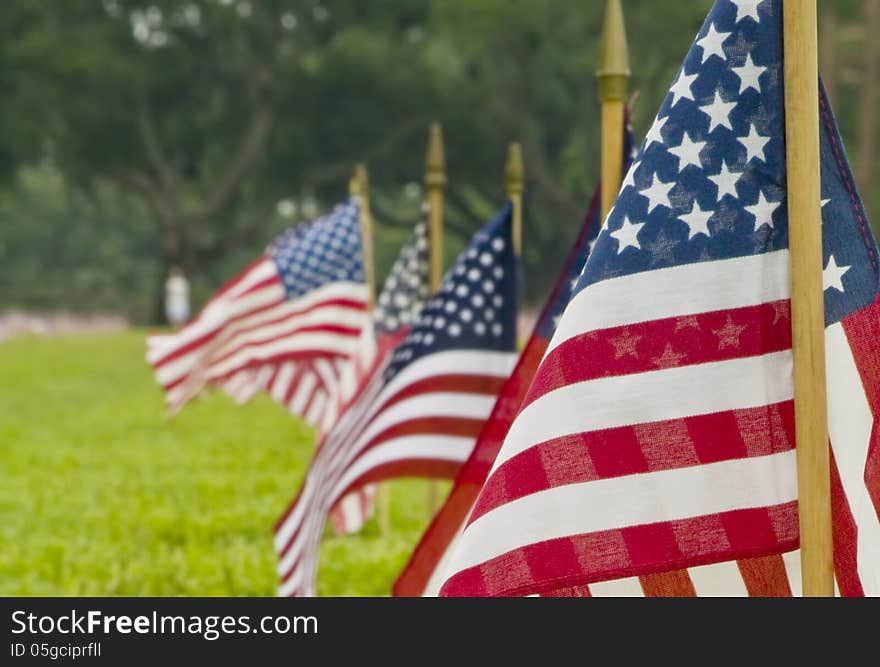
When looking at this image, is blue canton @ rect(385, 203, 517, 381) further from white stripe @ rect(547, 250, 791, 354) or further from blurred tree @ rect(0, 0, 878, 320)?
blurred tree @ rect(0, 0, 878, 320)

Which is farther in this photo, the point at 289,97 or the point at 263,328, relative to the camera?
the point at 289,97

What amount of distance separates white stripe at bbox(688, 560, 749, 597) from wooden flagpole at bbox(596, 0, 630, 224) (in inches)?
45.0

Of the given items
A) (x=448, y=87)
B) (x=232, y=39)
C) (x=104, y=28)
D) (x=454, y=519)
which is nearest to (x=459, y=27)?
(x=448, y=87)

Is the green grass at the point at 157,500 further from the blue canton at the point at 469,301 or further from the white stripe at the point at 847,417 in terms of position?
the white stripe at the point at 847,417

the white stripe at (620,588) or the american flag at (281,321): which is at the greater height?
the american flag at (281,321)

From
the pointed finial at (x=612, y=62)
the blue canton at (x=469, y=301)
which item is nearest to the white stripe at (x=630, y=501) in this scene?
the pointed finial at (x=612, y=62)

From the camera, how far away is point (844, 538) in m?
3.39

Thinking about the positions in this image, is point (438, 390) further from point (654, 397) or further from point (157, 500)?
point (157, 500)

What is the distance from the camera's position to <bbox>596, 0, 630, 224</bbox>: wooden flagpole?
14.4ft

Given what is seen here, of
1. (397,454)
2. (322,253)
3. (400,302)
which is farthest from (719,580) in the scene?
(322,253)

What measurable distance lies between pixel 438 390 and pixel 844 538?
297 cm

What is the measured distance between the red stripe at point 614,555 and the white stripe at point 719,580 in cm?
28

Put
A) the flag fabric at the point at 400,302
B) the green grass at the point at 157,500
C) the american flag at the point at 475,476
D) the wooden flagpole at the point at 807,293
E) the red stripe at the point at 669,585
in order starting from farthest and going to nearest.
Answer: the flag fabric at the point at 400,302, the green grass at the point at 157,500, the american flag at the point at 475,476, the red stripe at the point at 669,585, the wooden flagpole at the point at 807,293

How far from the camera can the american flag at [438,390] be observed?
20.1 feet
